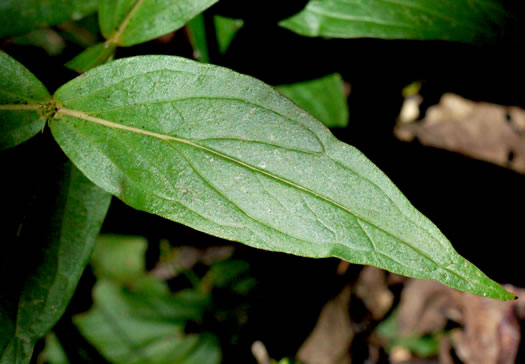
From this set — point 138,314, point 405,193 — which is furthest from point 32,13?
point 405,193

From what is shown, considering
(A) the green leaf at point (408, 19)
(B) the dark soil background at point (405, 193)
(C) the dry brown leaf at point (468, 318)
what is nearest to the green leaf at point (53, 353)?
(B) the dark soil background at point (405, 193)

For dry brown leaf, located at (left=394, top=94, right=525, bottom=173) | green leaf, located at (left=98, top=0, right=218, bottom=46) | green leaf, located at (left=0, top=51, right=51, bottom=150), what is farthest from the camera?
dry brown leaf, located at (left=394, top=94, right=525, bottom=173)

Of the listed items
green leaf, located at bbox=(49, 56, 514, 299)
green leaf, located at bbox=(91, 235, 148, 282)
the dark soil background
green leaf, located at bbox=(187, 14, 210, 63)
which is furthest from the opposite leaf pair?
green leaf, located at bbox=(91, 235, 148, 282)

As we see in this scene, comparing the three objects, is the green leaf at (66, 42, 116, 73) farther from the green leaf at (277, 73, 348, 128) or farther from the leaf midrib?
the green leaf at (277, 73, 348, 128)

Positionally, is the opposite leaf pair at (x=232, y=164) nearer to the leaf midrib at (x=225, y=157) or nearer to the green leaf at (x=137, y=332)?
the leaf midrib at (x=225, y=157)

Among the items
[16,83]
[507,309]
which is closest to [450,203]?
[507,309]

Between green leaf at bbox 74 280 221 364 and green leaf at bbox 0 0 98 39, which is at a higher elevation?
green leaf at bbox 0 0 98 39

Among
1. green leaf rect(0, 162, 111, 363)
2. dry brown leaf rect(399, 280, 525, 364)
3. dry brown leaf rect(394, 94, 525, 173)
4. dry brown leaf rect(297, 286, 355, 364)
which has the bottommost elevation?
dry brown leaf rect(297, 286, 355, 364)
